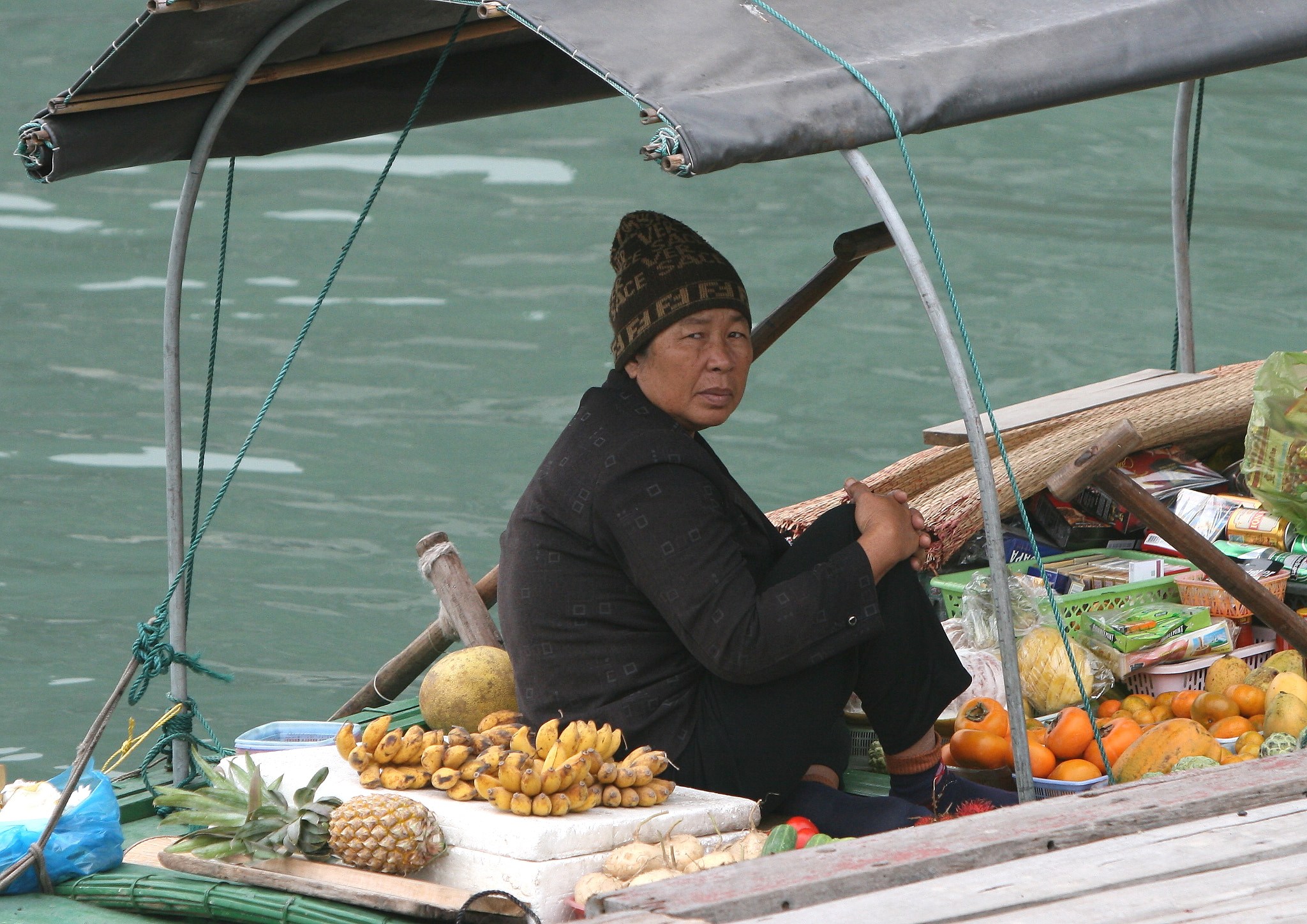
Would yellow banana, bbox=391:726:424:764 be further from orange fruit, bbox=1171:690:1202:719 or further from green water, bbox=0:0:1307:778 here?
green water, bbox=0:0:1307:778

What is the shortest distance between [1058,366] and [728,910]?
11.8 meters

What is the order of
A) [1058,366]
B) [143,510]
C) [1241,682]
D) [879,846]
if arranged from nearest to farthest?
1. [879,846]
2. [1241,682]
3. [143,510]
4. [1058,366]

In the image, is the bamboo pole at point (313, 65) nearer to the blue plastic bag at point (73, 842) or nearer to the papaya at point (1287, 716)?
the blue plastic bag at point (73, 842)

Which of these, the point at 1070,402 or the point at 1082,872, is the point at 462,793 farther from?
the point at 1070,402

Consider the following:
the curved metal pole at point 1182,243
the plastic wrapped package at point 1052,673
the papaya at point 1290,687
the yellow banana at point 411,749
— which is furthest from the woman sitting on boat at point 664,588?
the curved metal pole at point 1182,243

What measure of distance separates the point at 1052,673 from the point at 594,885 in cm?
164

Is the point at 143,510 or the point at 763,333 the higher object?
the point at 763,333

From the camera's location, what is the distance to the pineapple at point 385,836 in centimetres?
284

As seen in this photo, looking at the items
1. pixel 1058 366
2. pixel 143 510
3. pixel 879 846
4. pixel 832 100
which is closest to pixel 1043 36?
pixel 832 100

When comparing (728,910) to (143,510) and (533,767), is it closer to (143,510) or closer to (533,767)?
(533,767)

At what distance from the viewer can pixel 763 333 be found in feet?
14.0

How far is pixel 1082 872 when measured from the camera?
2.14m

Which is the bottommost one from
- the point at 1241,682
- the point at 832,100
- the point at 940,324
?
the point at 1241,682

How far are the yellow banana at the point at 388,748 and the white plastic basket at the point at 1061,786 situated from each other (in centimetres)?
133
